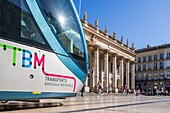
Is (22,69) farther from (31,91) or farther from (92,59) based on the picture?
(92,59)

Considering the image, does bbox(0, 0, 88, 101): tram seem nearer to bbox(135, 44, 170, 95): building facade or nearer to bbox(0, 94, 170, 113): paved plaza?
bbox(0, 94, 170, 113): paved plaza

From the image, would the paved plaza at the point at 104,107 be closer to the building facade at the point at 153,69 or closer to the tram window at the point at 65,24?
the tram window at the point at 65,24

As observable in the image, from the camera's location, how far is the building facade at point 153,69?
2844 inches

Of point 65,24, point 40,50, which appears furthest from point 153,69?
point 40,50

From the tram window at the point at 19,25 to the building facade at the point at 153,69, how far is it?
68.7 m

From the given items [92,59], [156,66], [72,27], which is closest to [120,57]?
[92,59]

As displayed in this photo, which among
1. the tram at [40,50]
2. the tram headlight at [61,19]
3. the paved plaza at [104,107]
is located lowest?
the paved plaza at [104,107]

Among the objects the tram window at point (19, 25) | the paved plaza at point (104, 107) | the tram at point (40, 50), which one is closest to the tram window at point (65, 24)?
the tram at point (40, 50)

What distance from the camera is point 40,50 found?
6.41 m

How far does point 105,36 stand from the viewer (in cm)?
4347

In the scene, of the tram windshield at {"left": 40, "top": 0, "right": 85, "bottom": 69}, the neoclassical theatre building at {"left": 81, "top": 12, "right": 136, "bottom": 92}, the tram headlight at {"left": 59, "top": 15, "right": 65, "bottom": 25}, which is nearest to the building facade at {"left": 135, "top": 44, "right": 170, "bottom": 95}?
the neoclassical theatre building at {"left": 81, "top": 12, "right": 136, "bottom": 92}

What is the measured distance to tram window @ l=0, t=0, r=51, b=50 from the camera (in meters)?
5.42

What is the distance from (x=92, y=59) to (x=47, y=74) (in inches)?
1486

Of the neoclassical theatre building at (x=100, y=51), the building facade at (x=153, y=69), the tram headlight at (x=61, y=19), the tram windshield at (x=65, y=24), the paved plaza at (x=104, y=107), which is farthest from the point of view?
the building facade at (x=153, y=69)
